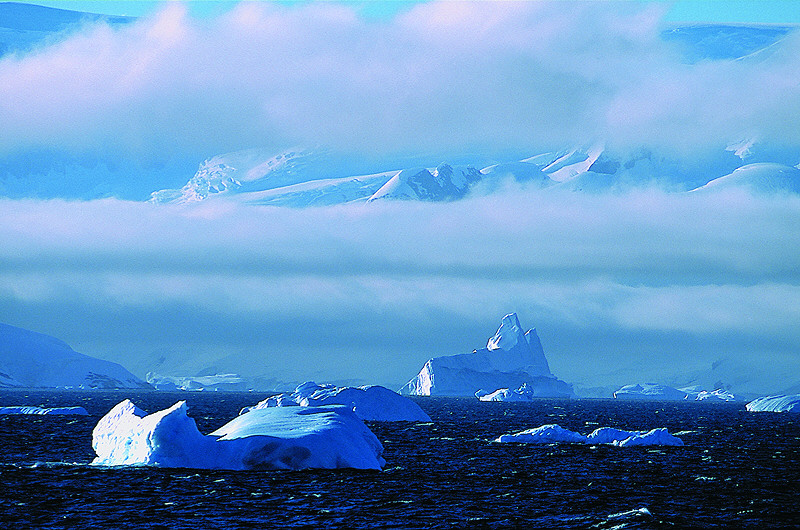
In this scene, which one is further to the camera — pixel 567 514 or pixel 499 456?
pixel 499 456

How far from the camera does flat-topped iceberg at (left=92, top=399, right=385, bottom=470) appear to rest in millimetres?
43969

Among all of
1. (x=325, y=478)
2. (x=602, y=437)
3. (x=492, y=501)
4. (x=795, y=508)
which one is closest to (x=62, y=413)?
(x=602, y=437)

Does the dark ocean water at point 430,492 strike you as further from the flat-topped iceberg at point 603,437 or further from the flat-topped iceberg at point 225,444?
the flat-topped iceberg at point 603,437

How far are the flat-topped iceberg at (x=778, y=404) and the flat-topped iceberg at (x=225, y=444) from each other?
11926 cm

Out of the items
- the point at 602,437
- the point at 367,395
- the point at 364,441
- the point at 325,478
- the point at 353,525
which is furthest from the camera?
the point at 367,395

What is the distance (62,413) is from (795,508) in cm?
8204

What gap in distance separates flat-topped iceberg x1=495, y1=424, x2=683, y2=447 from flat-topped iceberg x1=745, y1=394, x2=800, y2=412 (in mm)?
91244

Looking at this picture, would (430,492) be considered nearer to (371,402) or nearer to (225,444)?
(225,444)

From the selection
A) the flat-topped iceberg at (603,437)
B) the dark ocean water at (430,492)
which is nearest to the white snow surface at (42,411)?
the dark ocean water at (430,492)

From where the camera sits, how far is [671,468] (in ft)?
165

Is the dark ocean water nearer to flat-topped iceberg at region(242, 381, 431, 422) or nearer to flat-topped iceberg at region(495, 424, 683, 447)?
flat-topped iceberg at region(495, 424, 683, 447)

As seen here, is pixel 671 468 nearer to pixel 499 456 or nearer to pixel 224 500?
pixel 499 456

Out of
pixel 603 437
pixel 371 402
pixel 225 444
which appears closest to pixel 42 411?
pixel 371 402

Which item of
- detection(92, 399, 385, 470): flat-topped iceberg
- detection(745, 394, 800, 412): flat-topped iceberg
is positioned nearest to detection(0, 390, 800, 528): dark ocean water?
detection(92, 399, 385, 470): flat-topped iceberg
